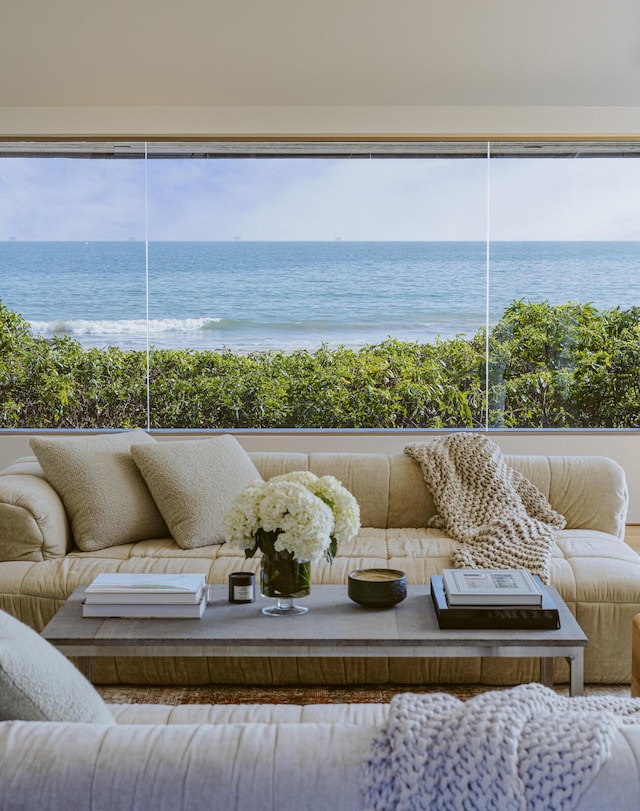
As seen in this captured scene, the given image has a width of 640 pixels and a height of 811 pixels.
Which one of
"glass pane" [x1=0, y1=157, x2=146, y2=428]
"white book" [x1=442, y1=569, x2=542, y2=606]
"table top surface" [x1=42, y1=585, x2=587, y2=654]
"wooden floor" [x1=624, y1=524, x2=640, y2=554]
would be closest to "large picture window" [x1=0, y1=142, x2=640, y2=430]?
"glass pane" [x1=0, y1=157, x2=146, y2=428]

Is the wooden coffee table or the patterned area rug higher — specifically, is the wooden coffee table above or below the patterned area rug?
above

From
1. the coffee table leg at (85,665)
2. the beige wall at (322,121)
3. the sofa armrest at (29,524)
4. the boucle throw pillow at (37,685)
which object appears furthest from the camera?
the beige wall at (322,121)

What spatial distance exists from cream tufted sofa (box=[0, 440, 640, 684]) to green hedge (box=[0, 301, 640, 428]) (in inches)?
77.1

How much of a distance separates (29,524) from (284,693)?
110 centimetres

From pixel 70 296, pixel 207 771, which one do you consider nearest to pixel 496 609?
pixel 207 771

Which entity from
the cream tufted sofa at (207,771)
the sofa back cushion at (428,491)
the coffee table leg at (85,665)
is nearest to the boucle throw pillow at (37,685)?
the cream tufted sofa at (207,771)

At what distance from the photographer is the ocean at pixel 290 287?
5797 millimetres

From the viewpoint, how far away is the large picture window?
575 centimetres

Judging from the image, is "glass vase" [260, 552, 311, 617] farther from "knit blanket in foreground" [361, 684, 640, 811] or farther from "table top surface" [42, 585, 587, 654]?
"knit blanket in foreground" [361, 684, 640, 811]

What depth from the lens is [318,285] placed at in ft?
19.2

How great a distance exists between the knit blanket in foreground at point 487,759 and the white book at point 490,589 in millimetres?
1342

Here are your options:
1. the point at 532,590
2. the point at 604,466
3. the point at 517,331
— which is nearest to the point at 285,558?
the point at 532,590

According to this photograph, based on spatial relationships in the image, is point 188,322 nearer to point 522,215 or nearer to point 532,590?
point 522,215

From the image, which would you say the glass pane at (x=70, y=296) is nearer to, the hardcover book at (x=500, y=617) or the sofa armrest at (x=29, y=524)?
the sofa armrest at (x=29, y=524)
